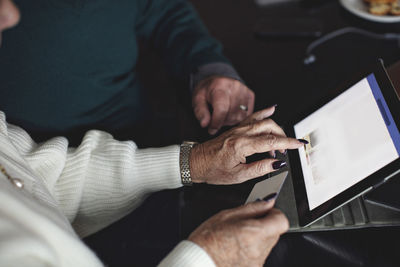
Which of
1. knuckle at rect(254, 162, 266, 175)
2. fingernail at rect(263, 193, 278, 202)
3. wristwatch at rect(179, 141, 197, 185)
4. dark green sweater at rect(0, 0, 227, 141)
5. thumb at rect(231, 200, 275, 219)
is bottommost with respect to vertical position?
wristwatch at rect(179, 141, 197, 185)

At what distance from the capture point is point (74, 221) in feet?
2.48

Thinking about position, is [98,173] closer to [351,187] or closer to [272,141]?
[272,141]

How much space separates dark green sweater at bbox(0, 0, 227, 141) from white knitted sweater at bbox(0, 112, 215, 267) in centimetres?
11

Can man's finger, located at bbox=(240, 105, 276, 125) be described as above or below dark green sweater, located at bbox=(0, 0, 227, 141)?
below

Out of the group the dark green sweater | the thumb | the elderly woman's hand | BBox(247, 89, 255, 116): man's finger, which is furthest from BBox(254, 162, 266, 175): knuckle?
the dark green sweater

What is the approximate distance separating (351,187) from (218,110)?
386 mm

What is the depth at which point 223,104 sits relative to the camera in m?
0.81

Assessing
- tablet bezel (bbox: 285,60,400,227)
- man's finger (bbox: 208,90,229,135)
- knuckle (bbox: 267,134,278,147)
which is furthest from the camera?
man's finger (bbox: 208,90,229,135)

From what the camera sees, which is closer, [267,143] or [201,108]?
[267,143]

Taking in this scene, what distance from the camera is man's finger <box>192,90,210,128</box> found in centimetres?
81

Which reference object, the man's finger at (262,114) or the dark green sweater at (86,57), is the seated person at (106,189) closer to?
the man's finger at (262,114)

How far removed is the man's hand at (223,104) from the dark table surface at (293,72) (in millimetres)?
31

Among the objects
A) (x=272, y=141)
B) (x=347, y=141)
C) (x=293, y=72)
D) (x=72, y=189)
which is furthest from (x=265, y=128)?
(x=72, y=189)

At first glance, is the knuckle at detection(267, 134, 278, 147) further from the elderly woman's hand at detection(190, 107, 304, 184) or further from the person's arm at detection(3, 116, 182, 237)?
the person's arm at detection(3, 116, 182, 237)
